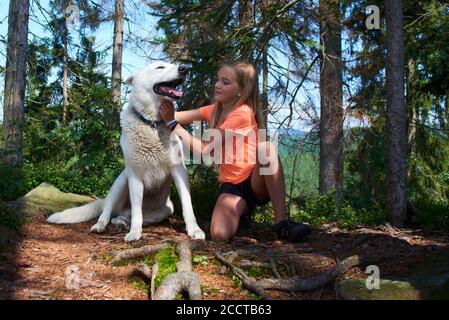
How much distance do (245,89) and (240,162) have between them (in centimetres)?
70

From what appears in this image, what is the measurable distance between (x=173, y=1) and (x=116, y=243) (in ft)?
11.8

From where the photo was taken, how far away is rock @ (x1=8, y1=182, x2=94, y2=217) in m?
4.80

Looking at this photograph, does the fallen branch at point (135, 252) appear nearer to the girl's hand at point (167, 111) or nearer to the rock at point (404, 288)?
the girl's hand at point (167, 111)

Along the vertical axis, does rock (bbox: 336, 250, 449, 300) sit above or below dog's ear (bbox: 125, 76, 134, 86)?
below

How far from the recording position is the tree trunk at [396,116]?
463cm

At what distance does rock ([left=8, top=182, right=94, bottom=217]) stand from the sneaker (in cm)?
266

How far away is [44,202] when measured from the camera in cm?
518

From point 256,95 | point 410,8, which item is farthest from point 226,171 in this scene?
point 410,8

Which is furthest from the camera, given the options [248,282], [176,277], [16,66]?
[16,66]

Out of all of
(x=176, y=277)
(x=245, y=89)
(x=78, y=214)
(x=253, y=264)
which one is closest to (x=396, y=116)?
(x=245, y=89)

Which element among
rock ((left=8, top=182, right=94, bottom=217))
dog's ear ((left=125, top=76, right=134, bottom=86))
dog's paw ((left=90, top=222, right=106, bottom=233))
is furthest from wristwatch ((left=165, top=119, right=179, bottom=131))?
rock ((left=8, top=182, right=94, bottom=217))

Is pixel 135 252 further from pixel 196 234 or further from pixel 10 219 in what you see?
pixel 10 219

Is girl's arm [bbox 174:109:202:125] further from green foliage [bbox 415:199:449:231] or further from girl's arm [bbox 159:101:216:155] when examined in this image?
green foliage [bbox 415:199:449:231]

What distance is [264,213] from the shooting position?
19.9 ft
